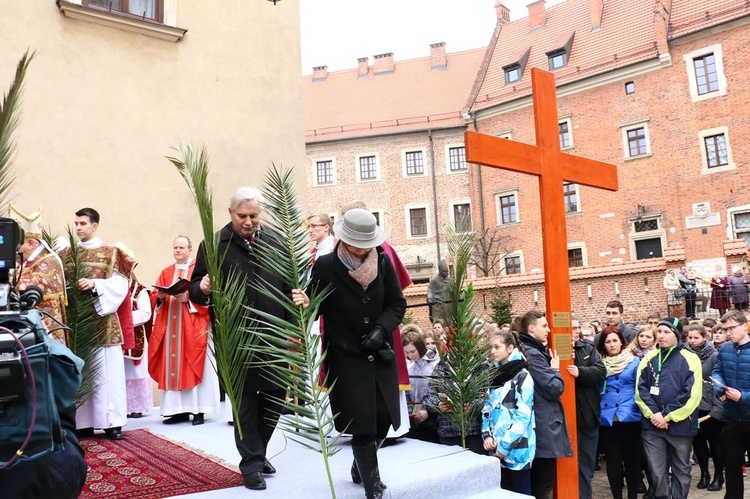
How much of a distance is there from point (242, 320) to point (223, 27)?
24.9 feet

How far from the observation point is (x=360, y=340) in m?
3.82

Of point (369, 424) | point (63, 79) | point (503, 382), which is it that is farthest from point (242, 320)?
point (63, 79)

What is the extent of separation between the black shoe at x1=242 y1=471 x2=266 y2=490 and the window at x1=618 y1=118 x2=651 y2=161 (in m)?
31.3

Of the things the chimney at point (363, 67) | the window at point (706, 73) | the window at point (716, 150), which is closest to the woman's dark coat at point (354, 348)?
the window at point (716, 150)

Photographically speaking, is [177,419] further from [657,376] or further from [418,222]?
[418,222]

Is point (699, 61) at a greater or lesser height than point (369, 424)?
greater

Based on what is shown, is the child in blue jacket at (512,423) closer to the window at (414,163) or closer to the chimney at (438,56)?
the window at (414,163)

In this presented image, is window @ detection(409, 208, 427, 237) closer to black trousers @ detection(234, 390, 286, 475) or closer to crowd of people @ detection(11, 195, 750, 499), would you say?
crowd of people @ detection(11, 195, 750, 499)

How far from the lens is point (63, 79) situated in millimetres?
8547

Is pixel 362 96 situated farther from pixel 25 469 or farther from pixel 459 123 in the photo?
pixel 25 469

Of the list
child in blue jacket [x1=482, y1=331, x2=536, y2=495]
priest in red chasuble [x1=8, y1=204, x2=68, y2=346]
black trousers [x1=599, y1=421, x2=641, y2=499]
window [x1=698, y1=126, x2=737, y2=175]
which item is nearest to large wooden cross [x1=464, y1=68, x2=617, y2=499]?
child in blue jacket [x1=482, y1=331, x2=536, y2=495]

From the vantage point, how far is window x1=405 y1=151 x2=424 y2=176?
40125mm

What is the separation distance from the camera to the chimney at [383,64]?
44888 millimetres

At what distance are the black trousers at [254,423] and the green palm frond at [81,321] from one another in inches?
39.7
